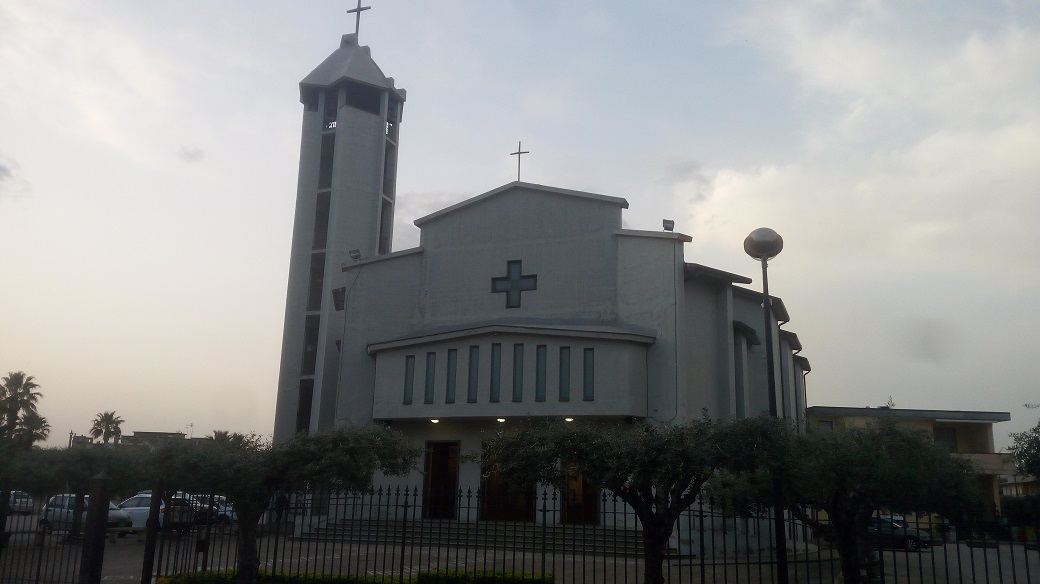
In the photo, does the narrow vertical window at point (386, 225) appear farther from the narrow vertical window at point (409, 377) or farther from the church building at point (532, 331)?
the narrow vertical window at point (409, 377)

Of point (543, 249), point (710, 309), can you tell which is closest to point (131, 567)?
point (543, 249)

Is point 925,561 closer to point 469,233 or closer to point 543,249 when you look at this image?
point 543,249

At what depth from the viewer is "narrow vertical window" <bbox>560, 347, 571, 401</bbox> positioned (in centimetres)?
2761

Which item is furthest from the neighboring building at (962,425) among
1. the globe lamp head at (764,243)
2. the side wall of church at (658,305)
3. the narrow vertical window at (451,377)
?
the globe lamp head at (764,243)

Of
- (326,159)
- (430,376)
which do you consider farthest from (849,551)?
(326,159)

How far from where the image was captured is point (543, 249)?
30781 mm

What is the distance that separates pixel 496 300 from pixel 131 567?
15193 mm

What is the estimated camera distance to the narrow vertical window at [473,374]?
2877 cm

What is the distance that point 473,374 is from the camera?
2897cm

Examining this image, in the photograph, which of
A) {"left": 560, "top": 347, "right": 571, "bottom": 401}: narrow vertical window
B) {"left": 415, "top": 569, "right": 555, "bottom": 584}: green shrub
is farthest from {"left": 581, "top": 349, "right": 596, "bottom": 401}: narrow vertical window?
{"left": 415, "top": 569, "right": 555, "bottom": 584}: green shrub

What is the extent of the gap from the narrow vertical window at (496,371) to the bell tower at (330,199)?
13.2 m

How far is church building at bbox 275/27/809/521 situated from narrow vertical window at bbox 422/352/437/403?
0.04 metres

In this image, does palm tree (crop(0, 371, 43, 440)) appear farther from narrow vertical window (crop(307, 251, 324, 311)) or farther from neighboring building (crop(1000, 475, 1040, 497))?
neighboring building (crop(1000, 475, 1040, 497))

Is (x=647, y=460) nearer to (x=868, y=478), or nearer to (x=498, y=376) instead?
(x=868, y=478)
